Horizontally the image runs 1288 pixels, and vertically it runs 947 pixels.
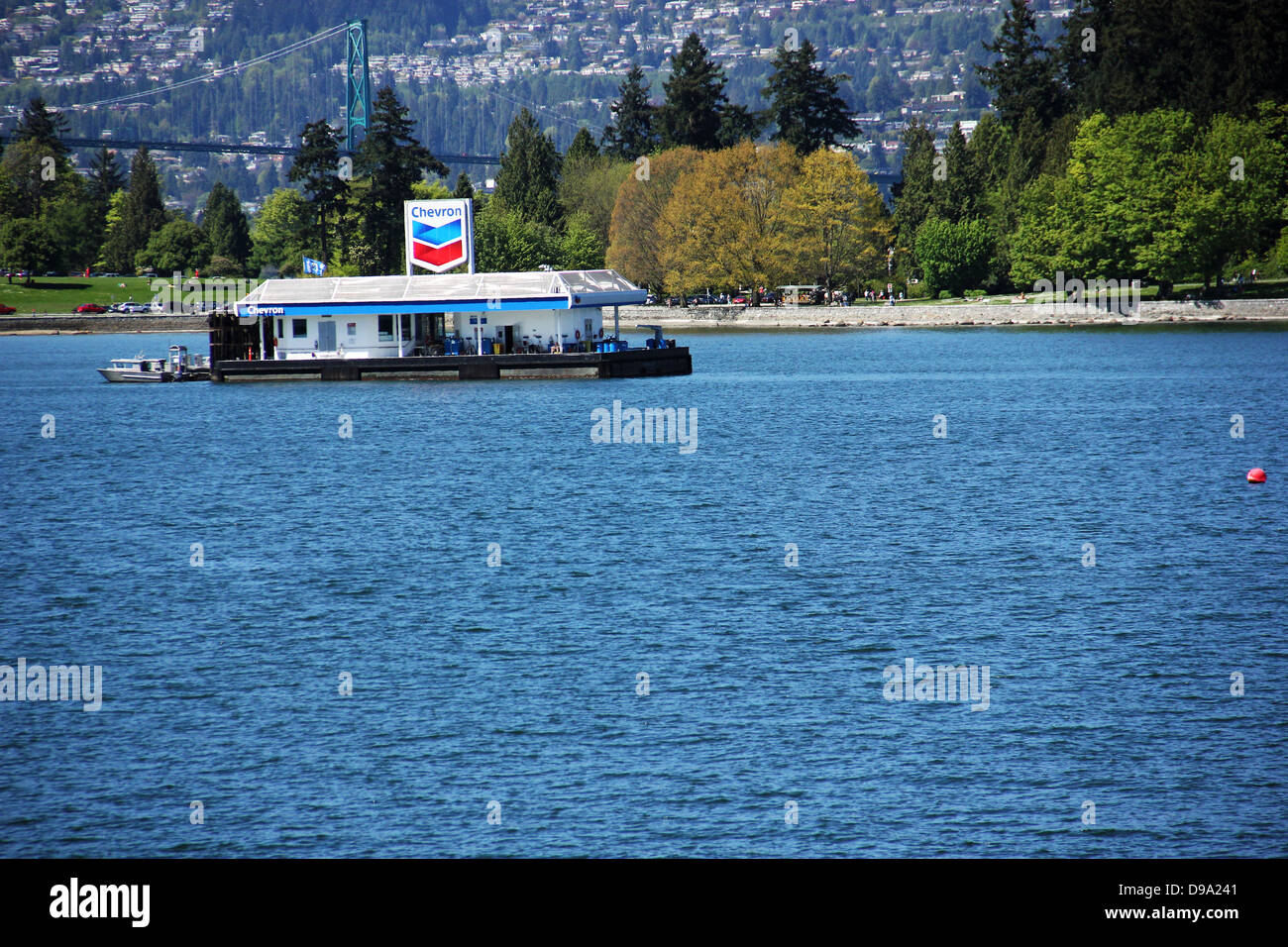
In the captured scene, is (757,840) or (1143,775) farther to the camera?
(1143,775)

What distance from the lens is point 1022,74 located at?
487 feet

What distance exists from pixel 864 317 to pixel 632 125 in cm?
5237

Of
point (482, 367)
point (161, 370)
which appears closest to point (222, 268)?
point (161, 370)

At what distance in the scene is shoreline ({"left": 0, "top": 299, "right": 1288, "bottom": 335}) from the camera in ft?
384

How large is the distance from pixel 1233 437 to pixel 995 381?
2656 cm

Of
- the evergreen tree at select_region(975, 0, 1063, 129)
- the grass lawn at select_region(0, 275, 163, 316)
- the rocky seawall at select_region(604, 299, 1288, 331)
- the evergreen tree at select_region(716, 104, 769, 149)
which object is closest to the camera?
the rocky seawall at select_region(604, 299, 1288, 331)

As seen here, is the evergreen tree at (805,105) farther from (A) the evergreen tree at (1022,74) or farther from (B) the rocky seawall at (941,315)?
(B) the rocky seawall at (941,315)

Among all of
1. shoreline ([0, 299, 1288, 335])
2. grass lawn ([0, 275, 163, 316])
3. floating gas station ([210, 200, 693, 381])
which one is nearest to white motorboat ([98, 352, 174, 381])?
floating gas station ([210, 200, 693, 381])

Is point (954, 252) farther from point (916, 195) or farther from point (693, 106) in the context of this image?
point (693, 106)

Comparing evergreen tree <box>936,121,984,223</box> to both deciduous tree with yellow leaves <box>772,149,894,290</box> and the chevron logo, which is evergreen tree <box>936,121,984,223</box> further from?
the chevron logo

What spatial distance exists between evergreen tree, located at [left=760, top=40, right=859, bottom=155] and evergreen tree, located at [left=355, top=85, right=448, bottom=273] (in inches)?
1540

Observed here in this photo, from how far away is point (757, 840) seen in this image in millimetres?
15688
